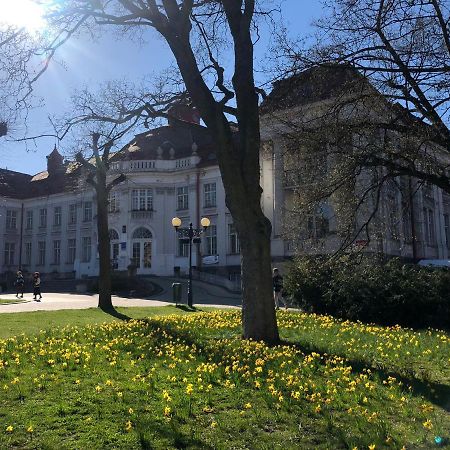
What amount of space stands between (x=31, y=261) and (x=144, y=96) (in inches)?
1984

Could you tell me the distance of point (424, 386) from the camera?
6.75 m

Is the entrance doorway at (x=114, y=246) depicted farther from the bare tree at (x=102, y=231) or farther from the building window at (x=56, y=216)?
the bare tree at (x=102, y=231)

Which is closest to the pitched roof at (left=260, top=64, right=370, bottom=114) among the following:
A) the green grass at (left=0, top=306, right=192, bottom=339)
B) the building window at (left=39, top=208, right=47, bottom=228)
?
the green grass at (left=0, top=306, right=192, bottom=339)

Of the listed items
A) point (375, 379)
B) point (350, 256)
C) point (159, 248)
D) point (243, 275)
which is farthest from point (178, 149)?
point (375, 379)

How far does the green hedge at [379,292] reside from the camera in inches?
555

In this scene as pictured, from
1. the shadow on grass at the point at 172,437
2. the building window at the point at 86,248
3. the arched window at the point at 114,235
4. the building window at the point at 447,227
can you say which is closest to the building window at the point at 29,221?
the building window at the point at 86,248

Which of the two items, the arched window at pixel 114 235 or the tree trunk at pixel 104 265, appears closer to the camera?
the tree trunk at pixel 104 265

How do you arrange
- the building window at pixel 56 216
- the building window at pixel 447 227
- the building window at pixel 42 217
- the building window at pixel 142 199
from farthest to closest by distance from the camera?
the building window at pixel 42 217 → the building window at pixel 56 216 → the building window at pixel 142 199 → the building window at pixel 447 227

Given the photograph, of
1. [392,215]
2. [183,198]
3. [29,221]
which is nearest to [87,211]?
[29,221]

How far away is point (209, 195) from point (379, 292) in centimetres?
3369

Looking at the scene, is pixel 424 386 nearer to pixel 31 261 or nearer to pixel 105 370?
pixel 105 370

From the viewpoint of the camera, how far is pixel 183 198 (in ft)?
161

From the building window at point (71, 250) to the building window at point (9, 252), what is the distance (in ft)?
30.9

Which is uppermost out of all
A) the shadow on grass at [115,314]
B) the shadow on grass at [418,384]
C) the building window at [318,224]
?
the building window at [318,224]
